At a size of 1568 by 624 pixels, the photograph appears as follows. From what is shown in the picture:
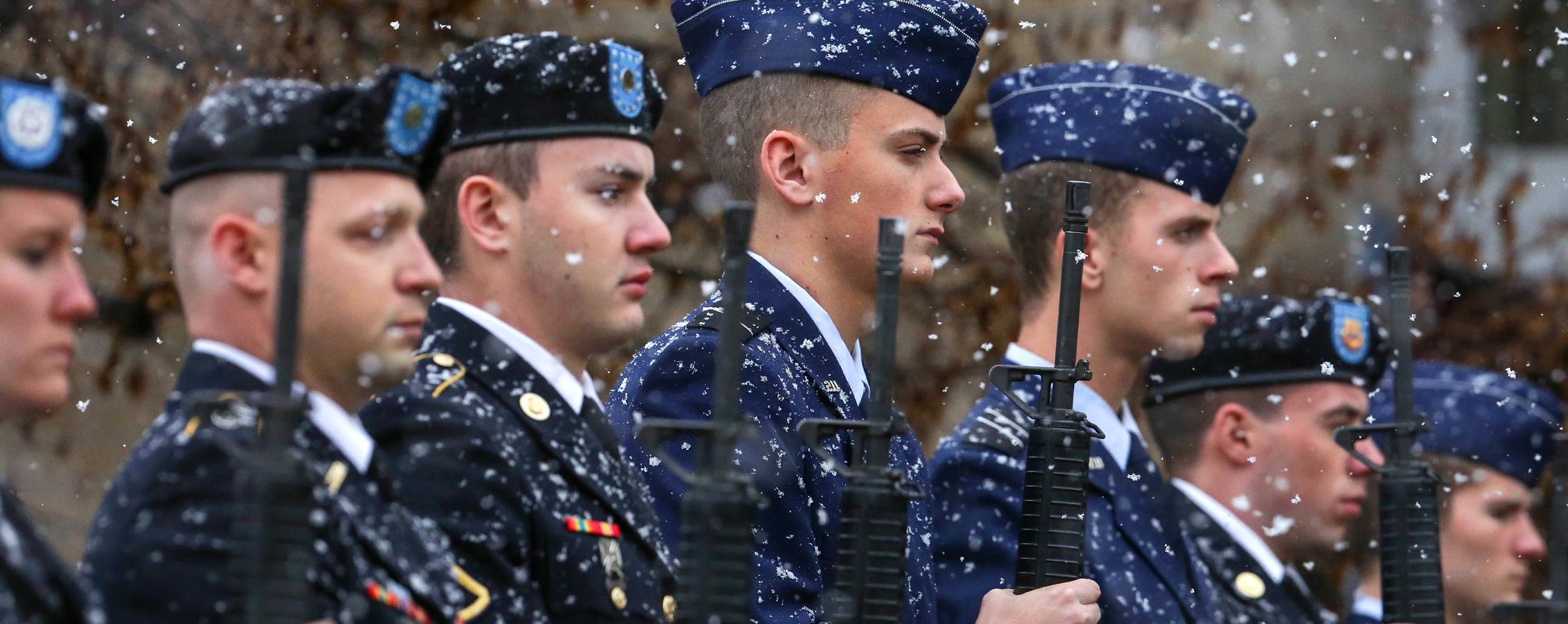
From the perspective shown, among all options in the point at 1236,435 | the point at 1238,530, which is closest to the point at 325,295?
the point at 1238,530

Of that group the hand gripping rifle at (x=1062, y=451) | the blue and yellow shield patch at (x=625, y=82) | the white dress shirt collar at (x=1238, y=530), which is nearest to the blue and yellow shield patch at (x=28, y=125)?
the blue and yellow shield patch at (x=625, y=82)

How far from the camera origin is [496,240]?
4.23m

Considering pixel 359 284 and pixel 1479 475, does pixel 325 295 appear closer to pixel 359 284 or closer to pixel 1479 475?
pixel 359 284

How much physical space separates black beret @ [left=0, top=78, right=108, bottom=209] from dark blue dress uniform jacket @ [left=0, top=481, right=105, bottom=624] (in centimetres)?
44

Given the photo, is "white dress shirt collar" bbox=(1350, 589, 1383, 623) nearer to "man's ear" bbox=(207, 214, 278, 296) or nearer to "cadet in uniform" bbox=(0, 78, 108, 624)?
"man's ear" bbox=(207, 214, 278, 296)

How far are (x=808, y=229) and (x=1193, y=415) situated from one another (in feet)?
7.74

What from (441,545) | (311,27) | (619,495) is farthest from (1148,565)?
(311,27)

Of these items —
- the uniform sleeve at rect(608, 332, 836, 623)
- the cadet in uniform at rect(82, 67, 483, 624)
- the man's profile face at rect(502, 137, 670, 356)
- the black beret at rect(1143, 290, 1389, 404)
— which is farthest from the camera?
the black beret at rect(1143, 290, 1389, 404)

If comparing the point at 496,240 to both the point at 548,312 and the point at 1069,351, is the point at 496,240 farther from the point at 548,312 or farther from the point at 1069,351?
the point at 1069,351

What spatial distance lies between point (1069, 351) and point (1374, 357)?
291cm

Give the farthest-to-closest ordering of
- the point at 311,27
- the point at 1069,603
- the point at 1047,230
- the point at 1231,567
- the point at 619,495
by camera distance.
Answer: the point at 311,27, the point at 1231,567, the point at 1047,230, the point at 1069,603, the point at 619,495

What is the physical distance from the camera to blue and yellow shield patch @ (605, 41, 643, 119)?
438 centimetres

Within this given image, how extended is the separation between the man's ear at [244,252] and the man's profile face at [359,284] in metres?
0.06

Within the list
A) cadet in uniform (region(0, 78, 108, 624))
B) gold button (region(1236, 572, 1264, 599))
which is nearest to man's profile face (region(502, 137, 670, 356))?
cadet in uniform (region(0, 78, 108, 624))
